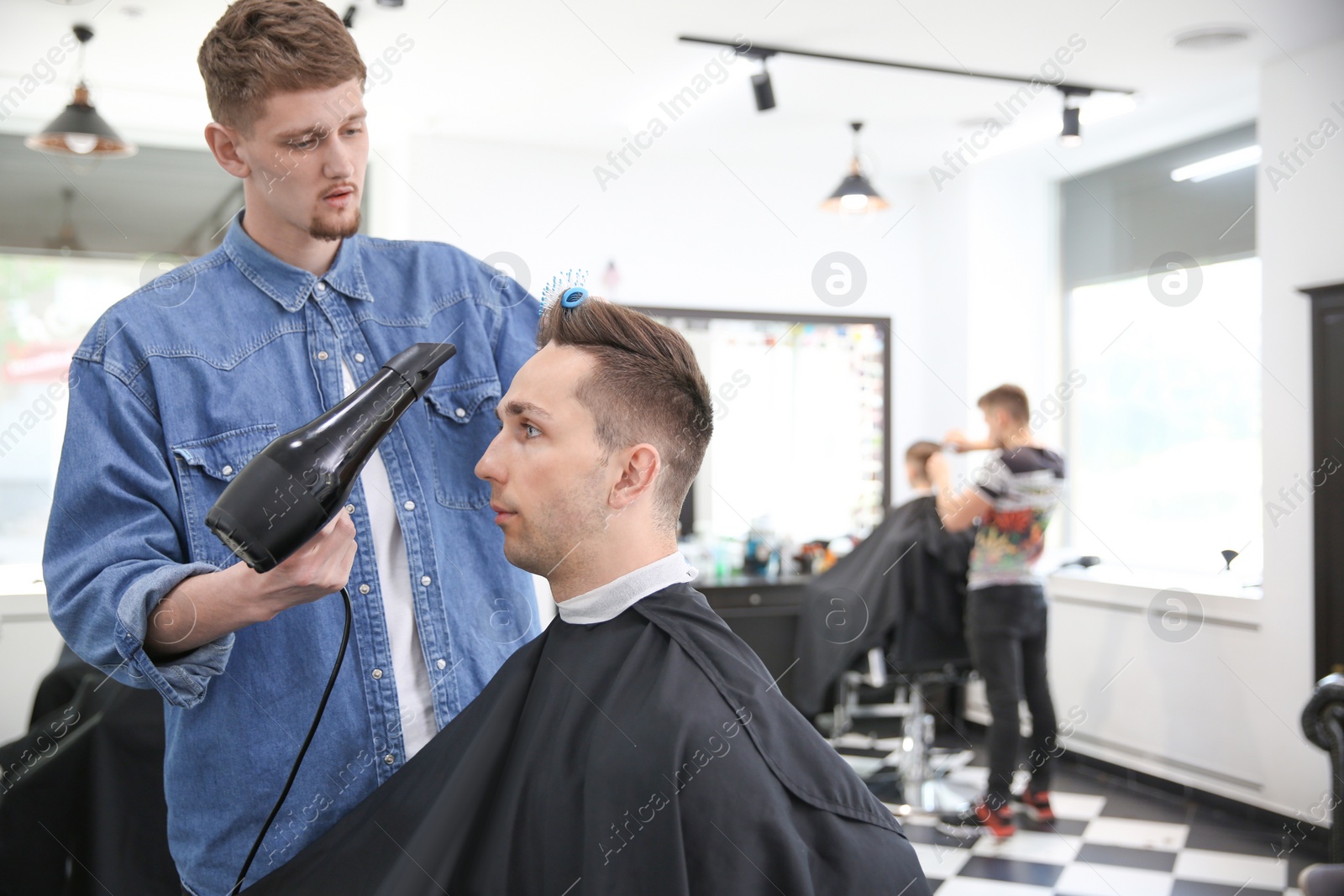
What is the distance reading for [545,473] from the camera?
136 centimetres

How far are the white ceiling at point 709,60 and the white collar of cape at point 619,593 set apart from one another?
2.63m

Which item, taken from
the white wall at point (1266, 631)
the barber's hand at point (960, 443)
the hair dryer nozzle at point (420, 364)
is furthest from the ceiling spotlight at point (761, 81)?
the hair dryer nozzle at point (420, 364)

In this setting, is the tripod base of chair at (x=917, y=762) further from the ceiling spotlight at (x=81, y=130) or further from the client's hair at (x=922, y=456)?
the ceiling spotlight at (x=81, y=130)

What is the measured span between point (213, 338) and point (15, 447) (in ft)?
13.7

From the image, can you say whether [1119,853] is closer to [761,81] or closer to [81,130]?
[761,81]

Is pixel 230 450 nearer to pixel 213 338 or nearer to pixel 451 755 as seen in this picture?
pixel 213 338

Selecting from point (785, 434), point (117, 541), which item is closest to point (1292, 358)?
point (785, 434)

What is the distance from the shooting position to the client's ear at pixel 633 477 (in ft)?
4.57

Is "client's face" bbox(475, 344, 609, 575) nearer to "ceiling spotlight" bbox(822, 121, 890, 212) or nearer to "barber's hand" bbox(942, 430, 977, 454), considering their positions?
"barber's hand" bbox(942, 430, 977, 454)

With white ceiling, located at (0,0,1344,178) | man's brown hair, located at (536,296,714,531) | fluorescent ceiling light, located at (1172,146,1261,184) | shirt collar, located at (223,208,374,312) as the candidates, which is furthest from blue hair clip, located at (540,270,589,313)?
fluorescent ceiling light, located at (1172,146,1261,184)

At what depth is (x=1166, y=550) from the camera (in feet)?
16.5

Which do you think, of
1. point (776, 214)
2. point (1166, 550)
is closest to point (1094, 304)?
point (1166, 550)

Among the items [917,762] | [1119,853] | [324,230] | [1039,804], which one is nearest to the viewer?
[324,230]

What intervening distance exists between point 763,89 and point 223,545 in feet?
10.6
